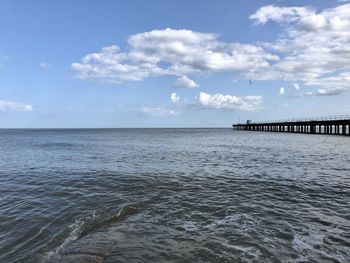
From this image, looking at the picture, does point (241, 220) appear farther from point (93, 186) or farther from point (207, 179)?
point (93, 186)

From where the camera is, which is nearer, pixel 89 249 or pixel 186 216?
pixel 89 249

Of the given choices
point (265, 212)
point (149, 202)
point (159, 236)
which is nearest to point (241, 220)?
point (265, 212)

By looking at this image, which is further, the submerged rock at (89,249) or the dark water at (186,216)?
the dark water at (186,216)

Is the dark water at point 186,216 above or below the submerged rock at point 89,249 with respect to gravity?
below

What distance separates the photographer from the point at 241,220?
32.2 ft

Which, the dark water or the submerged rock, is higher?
the submerged rock

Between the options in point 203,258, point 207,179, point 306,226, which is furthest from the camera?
point 207,179

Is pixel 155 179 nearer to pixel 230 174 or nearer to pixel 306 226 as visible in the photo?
pixel 230 174

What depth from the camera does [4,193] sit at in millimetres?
14453

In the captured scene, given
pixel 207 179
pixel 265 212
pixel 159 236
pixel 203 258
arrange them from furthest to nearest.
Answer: pixel 207 179
pixel 265 212
pixel 159 236
pixel 203 258

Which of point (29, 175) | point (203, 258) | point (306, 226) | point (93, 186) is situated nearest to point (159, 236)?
point (203, 258)

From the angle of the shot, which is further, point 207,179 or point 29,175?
point 29,175

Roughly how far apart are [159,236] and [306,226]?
4448mm

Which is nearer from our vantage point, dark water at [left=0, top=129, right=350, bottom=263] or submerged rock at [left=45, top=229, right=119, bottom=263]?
submerged rock at [left=45, top=229, right=119, bottom=263]
